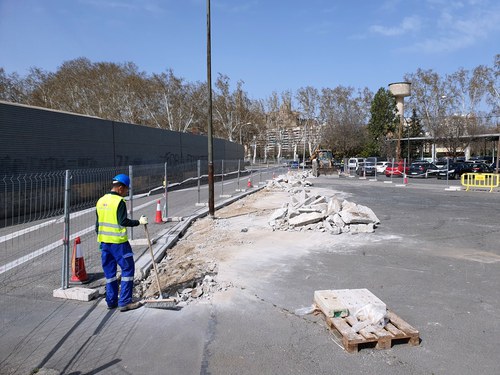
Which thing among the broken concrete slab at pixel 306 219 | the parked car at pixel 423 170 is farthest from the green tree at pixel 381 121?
the broken concrete slab at pixel 306 219

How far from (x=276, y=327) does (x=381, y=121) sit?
60.3 metres

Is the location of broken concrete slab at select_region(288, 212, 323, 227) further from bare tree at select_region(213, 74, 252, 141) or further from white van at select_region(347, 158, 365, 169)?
bare tree at select_region(213, 74, 252, 141)

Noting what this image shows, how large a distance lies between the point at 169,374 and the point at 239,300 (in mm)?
1981

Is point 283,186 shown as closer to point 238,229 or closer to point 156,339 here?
point 238,229

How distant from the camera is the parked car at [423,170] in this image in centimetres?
3750

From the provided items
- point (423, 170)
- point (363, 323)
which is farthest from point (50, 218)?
point (423, 170)

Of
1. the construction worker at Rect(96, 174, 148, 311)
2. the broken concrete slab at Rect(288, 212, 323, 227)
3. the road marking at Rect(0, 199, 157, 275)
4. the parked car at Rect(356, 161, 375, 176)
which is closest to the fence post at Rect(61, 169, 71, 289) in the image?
the construction worker at Rect(96, 174, 148, 311)

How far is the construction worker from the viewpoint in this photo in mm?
5246

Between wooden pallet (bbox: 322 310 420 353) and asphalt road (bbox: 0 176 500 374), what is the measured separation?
0.08 m

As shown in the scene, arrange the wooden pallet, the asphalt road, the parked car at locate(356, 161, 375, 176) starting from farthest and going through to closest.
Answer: the parked car at locate(356, 161, 375, 176), the wooden pallet, the asphalt road

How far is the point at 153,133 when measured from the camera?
83.9 feet

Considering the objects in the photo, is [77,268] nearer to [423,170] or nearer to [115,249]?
[115,249]

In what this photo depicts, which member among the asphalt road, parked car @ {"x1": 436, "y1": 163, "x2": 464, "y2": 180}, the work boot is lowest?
the asphalt road

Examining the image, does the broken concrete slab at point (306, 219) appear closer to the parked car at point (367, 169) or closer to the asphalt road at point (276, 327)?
the asphalt road at point (276, 327)
